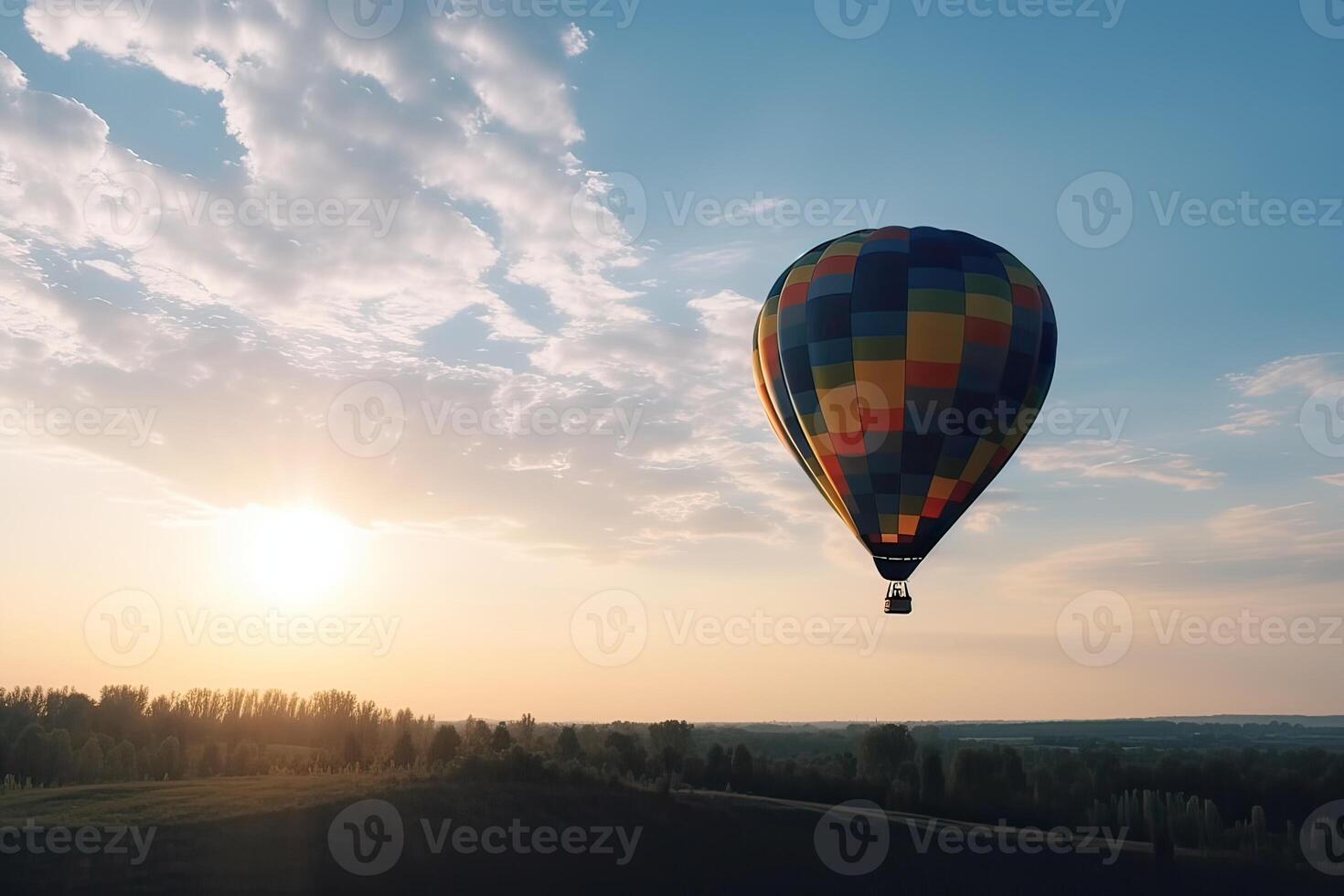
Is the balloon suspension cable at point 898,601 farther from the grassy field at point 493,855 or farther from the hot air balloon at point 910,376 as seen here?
the grassy field at point 493,855

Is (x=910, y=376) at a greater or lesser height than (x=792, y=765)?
greater

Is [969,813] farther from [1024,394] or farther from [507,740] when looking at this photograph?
[1024,394]

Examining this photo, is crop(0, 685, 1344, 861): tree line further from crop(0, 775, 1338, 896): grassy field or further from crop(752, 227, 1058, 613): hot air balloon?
crop(752, 227, 1058, 613): hot air balloon

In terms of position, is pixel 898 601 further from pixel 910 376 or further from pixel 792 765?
pixel 792 765

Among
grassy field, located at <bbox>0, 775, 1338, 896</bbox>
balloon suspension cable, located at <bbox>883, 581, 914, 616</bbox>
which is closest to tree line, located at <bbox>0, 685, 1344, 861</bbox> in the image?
grassy field, located at <bbox>0, 775, 1338, 896</bbox>

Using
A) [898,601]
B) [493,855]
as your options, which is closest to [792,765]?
[493,855]

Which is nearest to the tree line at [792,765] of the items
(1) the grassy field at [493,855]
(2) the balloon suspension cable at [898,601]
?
(1) the grassy field at [493,855]

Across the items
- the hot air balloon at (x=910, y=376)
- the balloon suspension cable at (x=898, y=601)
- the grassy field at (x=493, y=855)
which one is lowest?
the grassy field at (x=493, y=855)
